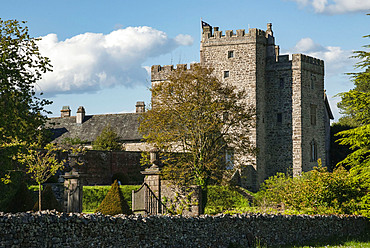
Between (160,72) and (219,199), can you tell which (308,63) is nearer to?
(160,72)

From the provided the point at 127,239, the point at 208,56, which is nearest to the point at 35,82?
the point at 127,239

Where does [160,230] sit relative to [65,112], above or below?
below

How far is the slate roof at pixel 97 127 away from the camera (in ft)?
175

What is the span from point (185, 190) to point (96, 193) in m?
9.92

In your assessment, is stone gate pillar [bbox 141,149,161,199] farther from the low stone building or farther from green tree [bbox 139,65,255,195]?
the low stone building

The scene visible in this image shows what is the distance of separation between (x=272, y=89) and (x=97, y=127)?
18.9 meters

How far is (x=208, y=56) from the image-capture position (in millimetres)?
46500

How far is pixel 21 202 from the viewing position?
22.8 meters

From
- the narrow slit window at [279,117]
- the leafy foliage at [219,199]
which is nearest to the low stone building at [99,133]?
the leafy foliage at [219,199]

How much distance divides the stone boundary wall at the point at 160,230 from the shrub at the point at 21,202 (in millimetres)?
10712

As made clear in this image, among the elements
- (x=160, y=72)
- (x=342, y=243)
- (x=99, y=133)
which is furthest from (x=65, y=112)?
(x=342, y=243)

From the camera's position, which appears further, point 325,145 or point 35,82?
point 325,145

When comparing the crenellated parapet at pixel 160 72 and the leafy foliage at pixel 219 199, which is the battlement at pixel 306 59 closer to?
the crenellated parapet at pixel 160 72

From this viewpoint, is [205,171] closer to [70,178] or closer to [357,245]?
[70,178]
